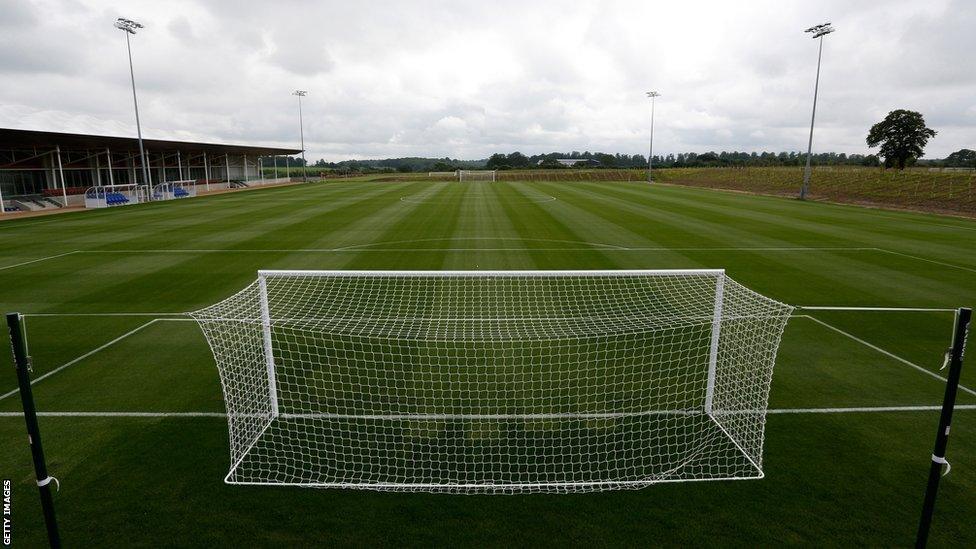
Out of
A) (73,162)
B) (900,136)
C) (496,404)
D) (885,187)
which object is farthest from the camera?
(900,136)

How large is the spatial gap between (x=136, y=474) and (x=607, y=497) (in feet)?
14.5

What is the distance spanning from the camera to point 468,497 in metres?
4.78

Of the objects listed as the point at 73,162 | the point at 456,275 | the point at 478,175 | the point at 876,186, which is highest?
the point at 73,162

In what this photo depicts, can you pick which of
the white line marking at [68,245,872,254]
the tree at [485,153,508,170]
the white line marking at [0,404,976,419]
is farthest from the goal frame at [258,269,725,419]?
the tree at [485,153,508,170]

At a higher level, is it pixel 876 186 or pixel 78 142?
pixel 78 142

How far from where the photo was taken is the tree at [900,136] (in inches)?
2712

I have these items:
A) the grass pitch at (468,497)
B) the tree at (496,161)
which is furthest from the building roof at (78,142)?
the tree at (496,161)

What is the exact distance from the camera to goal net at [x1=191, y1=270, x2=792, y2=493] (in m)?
5.19

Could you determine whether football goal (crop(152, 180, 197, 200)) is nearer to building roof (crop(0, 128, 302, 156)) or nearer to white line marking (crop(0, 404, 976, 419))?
building roof (crop(0, 128, 302, 156))

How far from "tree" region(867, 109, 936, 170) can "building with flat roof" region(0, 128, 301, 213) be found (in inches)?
3174

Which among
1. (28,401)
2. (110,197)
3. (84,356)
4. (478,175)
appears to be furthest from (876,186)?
(110,197)

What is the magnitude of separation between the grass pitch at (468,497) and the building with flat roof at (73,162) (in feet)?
62.9

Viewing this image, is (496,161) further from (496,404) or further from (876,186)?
(496,404)

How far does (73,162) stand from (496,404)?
147 feet
